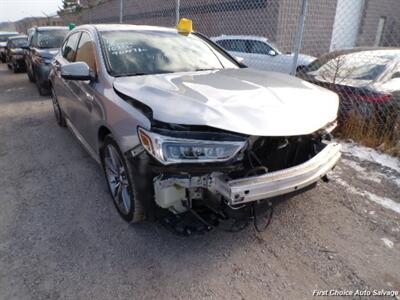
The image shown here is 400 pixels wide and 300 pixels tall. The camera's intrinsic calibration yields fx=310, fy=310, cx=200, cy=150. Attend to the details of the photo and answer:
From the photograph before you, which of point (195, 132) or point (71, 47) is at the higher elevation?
point (71, 47)

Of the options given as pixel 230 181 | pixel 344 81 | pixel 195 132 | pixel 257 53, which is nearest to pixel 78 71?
pixel 195 132

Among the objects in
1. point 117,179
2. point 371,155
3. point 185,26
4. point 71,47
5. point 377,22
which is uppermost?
point 377,22

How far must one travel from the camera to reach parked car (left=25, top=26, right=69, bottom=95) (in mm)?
7835

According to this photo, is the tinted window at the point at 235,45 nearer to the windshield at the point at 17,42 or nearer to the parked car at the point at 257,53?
the parked car at the point at 257,53

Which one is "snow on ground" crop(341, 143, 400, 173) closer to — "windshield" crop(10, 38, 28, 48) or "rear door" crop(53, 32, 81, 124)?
"rear door" crop(53, 32, 81, 124)

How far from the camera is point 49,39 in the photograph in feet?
29.1

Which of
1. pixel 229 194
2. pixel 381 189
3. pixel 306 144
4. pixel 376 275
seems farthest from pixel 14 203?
pixel 381 189

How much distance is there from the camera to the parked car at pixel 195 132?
2010mm

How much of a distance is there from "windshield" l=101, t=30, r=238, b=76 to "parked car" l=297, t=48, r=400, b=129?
Answer: 6.71ft

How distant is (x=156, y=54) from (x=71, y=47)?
1701 millimetres

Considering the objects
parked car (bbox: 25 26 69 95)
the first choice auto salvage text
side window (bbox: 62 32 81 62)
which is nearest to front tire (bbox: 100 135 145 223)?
the first choice auto salvage text

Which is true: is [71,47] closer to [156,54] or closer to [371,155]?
[156,54]

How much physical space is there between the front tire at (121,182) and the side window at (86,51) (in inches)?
34.8

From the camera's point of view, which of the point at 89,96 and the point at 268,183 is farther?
the point at 89,96
